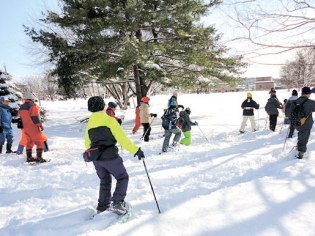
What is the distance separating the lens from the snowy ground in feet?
11.6

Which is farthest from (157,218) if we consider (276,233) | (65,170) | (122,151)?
(122,151)

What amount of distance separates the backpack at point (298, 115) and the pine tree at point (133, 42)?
7292mm

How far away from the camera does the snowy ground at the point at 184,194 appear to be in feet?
11.6

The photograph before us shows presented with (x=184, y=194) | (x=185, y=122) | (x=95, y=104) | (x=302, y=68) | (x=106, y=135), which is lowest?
(x=184, y=194)

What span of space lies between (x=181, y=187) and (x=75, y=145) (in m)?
6.81

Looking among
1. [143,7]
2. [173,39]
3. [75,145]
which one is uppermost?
[143,7]

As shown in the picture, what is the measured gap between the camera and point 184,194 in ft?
15.2

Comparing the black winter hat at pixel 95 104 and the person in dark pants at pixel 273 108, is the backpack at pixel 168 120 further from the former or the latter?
the person in dark pants at pixel 273 108

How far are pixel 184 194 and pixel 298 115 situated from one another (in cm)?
330

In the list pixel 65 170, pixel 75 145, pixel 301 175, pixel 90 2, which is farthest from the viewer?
pixel 90 2

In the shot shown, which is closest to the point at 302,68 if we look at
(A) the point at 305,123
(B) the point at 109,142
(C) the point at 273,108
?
(C) the point at 273,108

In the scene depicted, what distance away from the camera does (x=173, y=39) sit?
15.0 m

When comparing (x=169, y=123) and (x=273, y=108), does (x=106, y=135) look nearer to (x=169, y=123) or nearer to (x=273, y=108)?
(x=169, y=123)

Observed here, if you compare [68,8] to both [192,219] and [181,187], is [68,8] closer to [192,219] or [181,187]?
[181,187]
